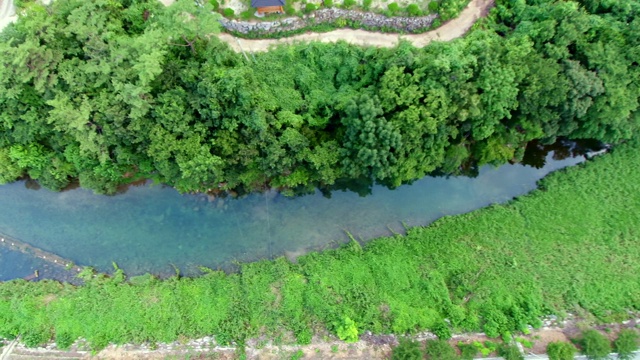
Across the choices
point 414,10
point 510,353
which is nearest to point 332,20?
point 414,10

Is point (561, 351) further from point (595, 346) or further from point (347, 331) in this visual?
point (347, 331)

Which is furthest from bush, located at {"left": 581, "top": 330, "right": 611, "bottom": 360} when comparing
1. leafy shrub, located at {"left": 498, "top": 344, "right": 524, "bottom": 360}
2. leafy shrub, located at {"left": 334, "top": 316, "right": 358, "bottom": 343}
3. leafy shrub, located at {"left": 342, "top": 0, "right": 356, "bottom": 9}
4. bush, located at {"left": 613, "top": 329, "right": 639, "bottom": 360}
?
leafy shrub, located at {"left": 342, "top": 0, "right": 356, "bottom": 9}

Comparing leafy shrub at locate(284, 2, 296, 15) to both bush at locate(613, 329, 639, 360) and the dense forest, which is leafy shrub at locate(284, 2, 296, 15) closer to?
the dense forest

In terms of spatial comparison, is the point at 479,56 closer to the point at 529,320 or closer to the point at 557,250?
the point at 557,250

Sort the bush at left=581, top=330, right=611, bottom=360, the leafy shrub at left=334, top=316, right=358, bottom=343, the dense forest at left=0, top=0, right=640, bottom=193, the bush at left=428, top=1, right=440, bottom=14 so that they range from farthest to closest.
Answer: the bush at left=428, top=1, right=440, bottom=14, the leafy shrub at left=334, top=316, right=358, bottom=343, the bush at left=581, top=330, right=611, bottom=360, the dense forest at left=0, top=0, right=640, bottom=193

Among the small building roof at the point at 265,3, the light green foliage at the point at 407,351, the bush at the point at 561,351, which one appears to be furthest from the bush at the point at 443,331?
the small building roof at the point at 265,3

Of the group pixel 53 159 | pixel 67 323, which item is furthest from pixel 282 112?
Answer: pixel 67 323
